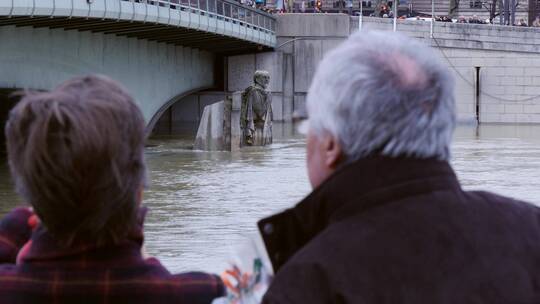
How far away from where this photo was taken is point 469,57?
45.8 metres

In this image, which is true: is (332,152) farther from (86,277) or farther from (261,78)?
(261,78)

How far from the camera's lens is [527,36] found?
45.7 meters

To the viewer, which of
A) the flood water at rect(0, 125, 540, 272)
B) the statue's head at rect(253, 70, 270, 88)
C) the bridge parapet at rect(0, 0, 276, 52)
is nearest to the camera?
the flood water at rect(0, 125, 540, 272)

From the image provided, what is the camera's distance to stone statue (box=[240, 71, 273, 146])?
25297 millimetres

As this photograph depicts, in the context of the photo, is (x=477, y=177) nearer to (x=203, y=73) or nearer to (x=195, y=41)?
(x=195, y=41)

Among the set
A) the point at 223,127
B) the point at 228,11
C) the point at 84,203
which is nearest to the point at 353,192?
the point at 84,203

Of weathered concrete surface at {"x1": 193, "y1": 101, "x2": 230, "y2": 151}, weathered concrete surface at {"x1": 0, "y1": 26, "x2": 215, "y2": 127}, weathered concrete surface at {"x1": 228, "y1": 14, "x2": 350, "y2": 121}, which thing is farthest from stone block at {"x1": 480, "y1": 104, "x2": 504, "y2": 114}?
weathered concrete surface at {"x1": 193, "y1": 101, "x2": 230, "y2": 151}

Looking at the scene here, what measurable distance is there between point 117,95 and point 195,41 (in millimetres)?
36264

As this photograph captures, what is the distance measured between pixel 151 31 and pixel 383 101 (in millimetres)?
29589

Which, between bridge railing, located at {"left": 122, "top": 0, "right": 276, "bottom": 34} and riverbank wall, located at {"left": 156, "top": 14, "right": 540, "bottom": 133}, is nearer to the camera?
bridge railing, located at {"left": 122, "top": 0, "right": 276, "bottom": 34}

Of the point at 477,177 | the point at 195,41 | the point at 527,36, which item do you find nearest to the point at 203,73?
the point at 195,41

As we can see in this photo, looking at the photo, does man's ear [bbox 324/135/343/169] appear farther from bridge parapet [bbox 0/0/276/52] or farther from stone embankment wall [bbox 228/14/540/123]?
stone embankment wall [bbox 228/14/540/123]

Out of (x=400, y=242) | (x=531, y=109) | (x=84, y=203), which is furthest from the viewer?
(x=531, y=109)

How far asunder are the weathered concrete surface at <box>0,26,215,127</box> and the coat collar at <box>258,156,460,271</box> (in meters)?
22.1
